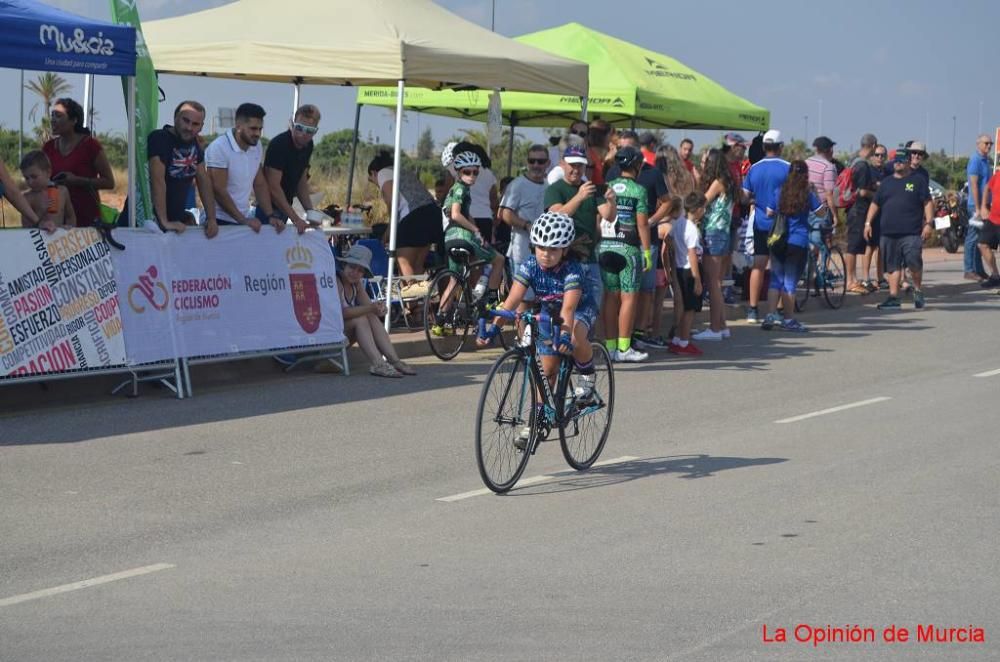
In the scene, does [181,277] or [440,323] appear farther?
[440,323]

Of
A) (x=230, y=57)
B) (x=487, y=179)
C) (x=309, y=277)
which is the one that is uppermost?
(x=230, y=57)

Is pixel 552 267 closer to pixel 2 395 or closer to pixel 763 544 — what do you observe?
pixel 763 544

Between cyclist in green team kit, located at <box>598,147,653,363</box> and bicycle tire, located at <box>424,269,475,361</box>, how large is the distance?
4.72ft

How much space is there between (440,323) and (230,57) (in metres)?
3.74

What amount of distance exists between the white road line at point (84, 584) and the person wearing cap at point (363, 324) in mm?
6381

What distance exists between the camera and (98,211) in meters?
13.0

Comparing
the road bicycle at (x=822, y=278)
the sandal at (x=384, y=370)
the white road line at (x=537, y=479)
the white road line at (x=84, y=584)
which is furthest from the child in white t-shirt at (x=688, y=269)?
the white road line at (x=84, y=584)

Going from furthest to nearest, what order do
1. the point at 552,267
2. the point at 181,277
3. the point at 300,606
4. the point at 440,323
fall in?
the point at 440,323 → the point at 181,277 → the point at 552,267 → the point at 300,606

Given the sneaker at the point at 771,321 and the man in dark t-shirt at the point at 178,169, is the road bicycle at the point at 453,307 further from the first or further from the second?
the sneaker at the point at 771,321

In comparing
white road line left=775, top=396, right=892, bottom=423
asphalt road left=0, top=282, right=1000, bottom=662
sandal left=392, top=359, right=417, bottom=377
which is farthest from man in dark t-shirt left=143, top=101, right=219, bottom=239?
white road line left=775, top=396, right=892, bottom=423

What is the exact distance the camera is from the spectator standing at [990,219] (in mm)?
22844

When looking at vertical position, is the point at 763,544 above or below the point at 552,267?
below

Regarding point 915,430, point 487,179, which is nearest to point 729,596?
point 915,430

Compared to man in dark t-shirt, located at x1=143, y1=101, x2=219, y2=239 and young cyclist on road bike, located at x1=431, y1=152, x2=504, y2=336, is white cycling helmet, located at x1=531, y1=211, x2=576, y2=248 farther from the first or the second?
young cyclist on road bike, located at x1=431, y1=152, x2=504, y2=336
